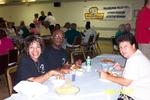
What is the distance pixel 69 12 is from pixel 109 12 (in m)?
2.17

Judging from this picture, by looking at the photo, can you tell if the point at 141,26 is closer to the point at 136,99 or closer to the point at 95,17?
the point at 136,99

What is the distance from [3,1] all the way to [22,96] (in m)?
14.8

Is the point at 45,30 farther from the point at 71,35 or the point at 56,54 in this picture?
the point at 56,54

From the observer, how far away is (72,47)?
26.2 feet

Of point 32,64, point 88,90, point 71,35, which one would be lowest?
point 71,35

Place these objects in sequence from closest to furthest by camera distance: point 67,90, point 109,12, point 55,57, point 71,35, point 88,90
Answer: point 67,90 < point 88,90 < point 55,57 < point 71,35 < point 109,12

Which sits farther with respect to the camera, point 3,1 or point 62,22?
point 3,1

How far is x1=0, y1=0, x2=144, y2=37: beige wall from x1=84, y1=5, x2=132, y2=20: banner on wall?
0.17 metres

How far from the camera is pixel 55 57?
11.1 ft

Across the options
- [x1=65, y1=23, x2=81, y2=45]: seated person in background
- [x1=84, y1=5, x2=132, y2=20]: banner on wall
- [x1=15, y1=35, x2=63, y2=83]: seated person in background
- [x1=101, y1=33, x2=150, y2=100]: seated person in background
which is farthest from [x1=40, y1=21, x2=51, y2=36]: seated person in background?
[x1=101, y1=33, x2=150, y2=100]: seated person in background

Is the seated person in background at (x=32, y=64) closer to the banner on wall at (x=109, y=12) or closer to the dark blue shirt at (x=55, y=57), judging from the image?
the dark blue shirt at (x=55, y=57)

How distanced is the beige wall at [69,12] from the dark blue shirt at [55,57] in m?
8.38

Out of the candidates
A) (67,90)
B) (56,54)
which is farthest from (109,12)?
(67,90)

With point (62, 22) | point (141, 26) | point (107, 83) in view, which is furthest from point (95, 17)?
point (107, 83)
